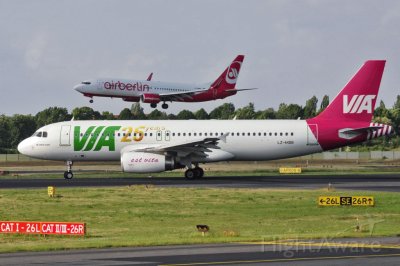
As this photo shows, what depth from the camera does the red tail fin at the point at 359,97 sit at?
6297 cm

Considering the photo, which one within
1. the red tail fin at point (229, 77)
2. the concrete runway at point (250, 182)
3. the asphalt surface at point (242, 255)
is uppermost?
the red tail fin at point (229, 77)

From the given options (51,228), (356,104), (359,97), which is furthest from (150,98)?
(51,228)

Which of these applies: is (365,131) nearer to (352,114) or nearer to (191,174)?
(352,114)

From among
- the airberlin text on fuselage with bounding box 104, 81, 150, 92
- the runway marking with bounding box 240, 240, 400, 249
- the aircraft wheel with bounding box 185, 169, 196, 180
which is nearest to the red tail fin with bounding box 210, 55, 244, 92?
the airberlin text on fuselage with bounding box 104, 81, 150, 92

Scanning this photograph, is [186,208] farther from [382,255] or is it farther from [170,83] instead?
[170,83]

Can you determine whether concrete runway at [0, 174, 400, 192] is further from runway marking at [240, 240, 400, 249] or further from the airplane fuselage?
runway marking at [240, 240, 400, 249]

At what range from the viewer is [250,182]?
190 ft

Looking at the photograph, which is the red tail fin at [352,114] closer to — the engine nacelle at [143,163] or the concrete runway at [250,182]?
the concrete runway at [250,182]

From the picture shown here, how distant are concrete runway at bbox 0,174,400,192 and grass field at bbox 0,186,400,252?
13.0 ft

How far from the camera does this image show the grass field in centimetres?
3019

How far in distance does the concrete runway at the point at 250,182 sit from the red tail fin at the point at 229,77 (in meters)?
40.0

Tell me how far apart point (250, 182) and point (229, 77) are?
1854 inches

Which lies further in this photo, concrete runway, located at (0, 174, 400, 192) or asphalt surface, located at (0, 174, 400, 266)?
concrete runway, located at (0, 174, 400, 192)

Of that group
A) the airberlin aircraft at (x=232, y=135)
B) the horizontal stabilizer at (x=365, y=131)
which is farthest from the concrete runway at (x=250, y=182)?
the horizontal stabilizer at (x=365, y=131)
